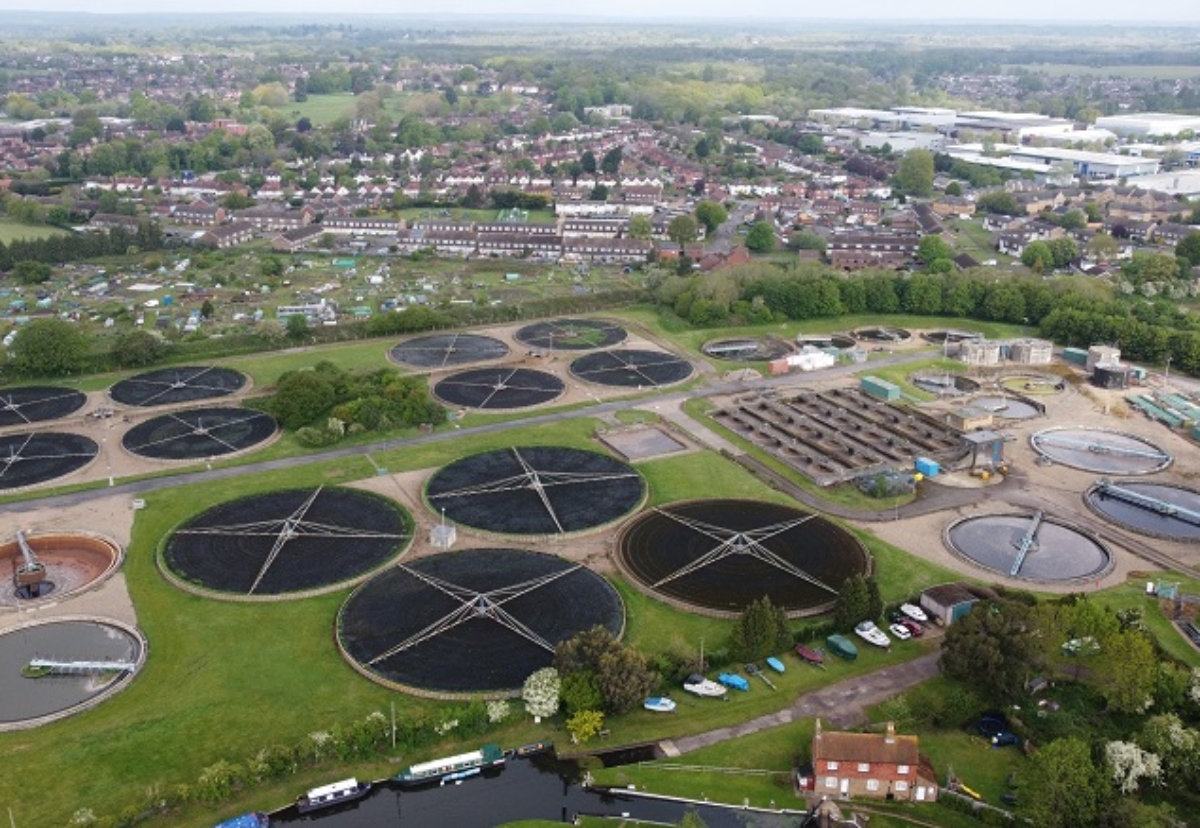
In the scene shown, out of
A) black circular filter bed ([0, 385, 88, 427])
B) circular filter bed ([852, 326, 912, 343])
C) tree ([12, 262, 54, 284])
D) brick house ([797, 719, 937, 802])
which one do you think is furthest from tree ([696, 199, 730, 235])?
brick house ([797, 719, 937, 802])

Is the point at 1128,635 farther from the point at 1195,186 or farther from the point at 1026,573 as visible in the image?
the point at 1195,186

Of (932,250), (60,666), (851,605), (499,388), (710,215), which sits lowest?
(60,666)

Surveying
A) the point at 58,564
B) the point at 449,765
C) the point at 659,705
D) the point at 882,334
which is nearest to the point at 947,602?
the point at 659,705

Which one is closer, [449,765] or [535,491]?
[449,765]

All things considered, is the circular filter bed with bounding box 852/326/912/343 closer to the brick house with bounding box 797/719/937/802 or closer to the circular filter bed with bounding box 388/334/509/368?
the circular filter bed with bounding box 388/334/509/368

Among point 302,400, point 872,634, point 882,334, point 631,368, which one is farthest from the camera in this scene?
point 882,334

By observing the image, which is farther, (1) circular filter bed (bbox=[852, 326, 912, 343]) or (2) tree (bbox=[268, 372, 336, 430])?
(1) circular filter bed (bbox=[852, 326, 912, 343])

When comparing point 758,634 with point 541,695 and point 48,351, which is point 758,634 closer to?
point 541,695
